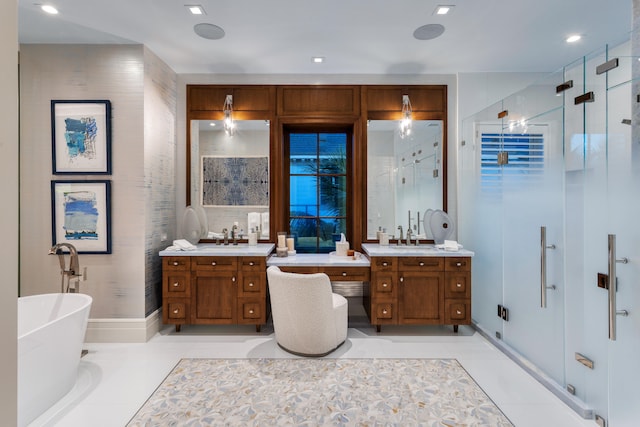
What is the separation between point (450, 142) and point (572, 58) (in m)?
1.38

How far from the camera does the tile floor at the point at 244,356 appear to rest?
2045mm

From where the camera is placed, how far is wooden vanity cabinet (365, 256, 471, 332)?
3.18m

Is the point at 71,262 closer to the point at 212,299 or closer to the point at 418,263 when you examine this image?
the point at 212,299

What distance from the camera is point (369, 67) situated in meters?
3.54

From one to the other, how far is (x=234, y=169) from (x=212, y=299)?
150 centimetres

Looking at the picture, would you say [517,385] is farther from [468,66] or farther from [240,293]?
[468,66]

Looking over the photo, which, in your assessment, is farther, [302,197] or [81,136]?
[302,197]

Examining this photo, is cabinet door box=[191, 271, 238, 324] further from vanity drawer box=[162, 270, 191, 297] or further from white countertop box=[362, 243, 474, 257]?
white countertop box=[362, 243, 474, 257]

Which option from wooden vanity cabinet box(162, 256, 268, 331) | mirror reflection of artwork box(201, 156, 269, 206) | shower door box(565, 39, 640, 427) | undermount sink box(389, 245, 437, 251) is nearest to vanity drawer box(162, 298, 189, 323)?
wooden vanity cabinet box(162, 256, 268, 331)

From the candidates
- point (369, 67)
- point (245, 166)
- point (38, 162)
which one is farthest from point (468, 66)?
point (38, 162)

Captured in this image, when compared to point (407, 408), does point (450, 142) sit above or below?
above

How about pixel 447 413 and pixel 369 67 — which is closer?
pixel 447 413

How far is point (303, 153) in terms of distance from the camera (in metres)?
3.96

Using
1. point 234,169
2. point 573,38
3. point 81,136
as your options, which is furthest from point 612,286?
point 81,136
